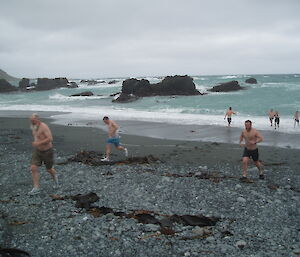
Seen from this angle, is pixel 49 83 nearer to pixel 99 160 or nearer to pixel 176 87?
pixel 176 87

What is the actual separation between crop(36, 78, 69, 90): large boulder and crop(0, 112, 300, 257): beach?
247 feet

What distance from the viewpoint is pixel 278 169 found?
30.5ft

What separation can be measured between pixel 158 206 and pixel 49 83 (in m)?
86.1

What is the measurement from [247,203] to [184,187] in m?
1.58

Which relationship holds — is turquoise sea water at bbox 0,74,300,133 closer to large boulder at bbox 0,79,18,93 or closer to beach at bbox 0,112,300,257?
beach at bbox 0,112,300,257

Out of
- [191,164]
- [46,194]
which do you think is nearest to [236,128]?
[191,164]

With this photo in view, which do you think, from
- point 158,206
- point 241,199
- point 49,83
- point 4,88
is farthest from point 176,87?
point 49,83

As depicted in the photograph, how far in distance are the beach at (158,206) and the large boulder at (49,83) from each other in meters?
75.3

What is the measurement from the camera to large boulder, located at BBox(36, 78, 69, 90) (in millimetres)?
82356

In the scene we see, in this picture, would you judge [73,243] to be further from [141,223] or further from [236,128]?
[236,128]

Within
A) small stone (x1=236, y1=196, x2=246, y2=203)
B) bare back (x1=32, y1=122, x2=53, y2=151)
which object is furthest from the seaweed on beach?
small stone (x1=236, y1=196, x2=246, y2=203)

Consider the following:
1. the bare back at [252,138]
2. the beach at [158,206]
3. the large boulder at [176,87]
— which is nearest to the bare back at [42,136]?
the beach at [158,206]

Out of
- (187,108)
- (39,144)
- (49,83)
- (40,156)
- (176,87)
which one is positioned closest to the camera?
(39,144)

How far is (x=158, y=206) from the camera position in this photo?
643 cm
